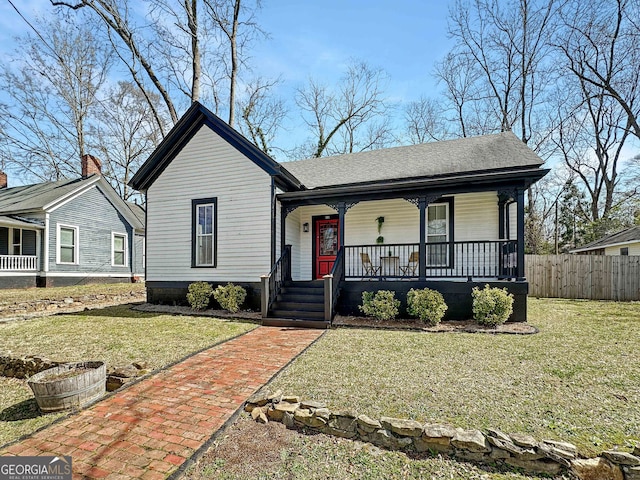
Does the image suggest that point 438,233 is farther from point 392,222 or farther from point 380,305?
point 380,305

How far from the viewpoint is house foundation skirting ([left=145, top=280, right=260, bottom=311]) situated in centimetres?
953

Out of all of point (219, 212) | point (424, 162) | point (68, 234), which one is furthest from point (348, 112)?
point (68, 234)

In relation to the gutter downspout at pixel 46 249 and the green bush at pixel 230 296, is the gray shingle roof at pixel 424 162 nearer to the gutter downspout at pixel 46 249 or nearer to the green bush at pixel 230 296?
the green bush at pixel 230 296

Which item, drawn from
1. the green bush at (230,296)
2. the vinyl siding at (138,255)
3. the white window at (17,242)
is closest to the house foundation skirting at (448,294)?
the green bush at (230,296)

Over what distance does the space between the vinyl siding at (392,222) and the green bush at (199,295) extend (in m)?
2.79

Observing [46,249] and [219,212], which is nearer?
[219,212]

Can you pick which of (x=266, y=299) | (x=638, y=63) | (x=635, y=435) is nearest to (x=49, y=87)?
(x=266, y=299)

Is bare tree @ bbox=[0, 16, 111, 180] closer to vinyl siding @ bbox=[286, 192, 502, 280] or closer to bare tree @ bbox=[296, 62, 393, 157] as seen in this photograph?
bare tree @ bbox=[296, 62, 393, 157]

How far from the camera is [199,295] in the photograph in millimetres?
9617

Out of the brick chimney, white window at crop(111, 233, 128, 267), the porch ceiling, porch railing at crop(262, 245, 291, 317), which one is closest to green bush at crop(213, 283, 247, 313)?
porch railing at crop(262, 245, 291, 317)

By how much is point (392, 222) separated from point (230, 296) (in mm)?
5464

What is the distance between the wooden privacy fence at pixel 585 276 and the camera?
12172 mm

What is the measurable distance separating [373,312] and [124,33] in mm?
17072

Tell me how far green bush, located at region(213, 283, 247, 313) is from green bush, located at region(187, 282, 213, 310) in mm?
354
